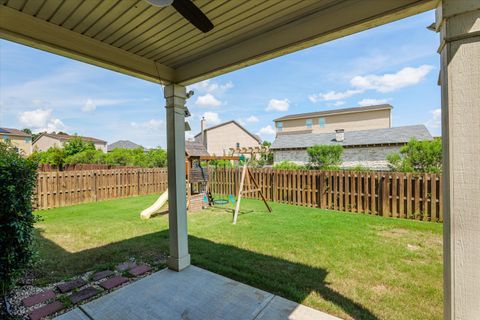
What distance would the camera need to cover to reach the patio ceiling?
Result: 180 centimetres

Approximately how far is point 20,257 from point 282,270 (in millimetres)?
2924

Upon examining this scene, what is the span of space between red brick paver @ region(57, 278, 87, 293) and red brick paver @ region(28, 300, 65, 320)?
26 cm

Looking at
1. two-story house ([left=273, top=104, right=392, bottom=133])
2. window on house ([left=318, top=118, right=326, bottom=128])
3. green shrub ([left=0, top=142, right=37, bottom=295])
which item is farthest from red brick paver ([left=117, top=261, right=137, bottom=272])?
window on house ([left=318, top=118, right=326, bottom=128])

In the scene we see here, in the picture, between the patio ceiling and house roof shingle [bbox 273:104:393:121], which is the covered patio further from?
house roof shingle [bbox 273:104:393:121]

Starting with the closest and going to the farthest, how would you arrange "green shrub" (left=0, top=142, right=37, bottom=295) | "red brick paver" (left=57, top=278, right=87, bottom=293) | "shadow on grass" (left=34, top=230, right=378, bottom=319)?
"green shrub" (left=0, top=142, right=37, bottom=295) → "shadow on grass" (left=34, top=230, right=378, bottom=319) → "red brick paver" (left=57, top=278, right=87, bottom=293)

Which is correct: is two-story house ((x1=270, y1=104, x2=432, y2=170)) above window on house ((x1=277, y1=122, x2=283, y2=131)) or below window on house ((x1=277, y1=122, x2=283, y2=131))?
below

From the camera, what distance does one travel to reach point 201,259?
359 centimetres

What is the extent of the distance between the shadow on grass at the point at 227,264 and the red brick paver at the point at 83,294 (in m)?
0.62

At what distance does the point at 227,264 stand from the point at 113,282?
4.87ft

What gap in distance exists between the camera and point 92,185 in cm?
898

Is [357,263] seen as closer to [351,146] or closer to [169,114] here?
[169,114]

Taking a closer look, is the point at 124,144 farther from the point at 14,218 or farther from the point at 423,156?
the point at 14,218

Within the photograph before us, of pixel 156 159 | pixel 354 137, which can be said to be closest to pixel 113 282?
pixel 156 159

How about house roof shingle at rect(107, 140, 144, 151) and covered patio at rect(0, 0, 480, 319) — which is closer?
covered patio at rect(0, 0, 480, 319)
